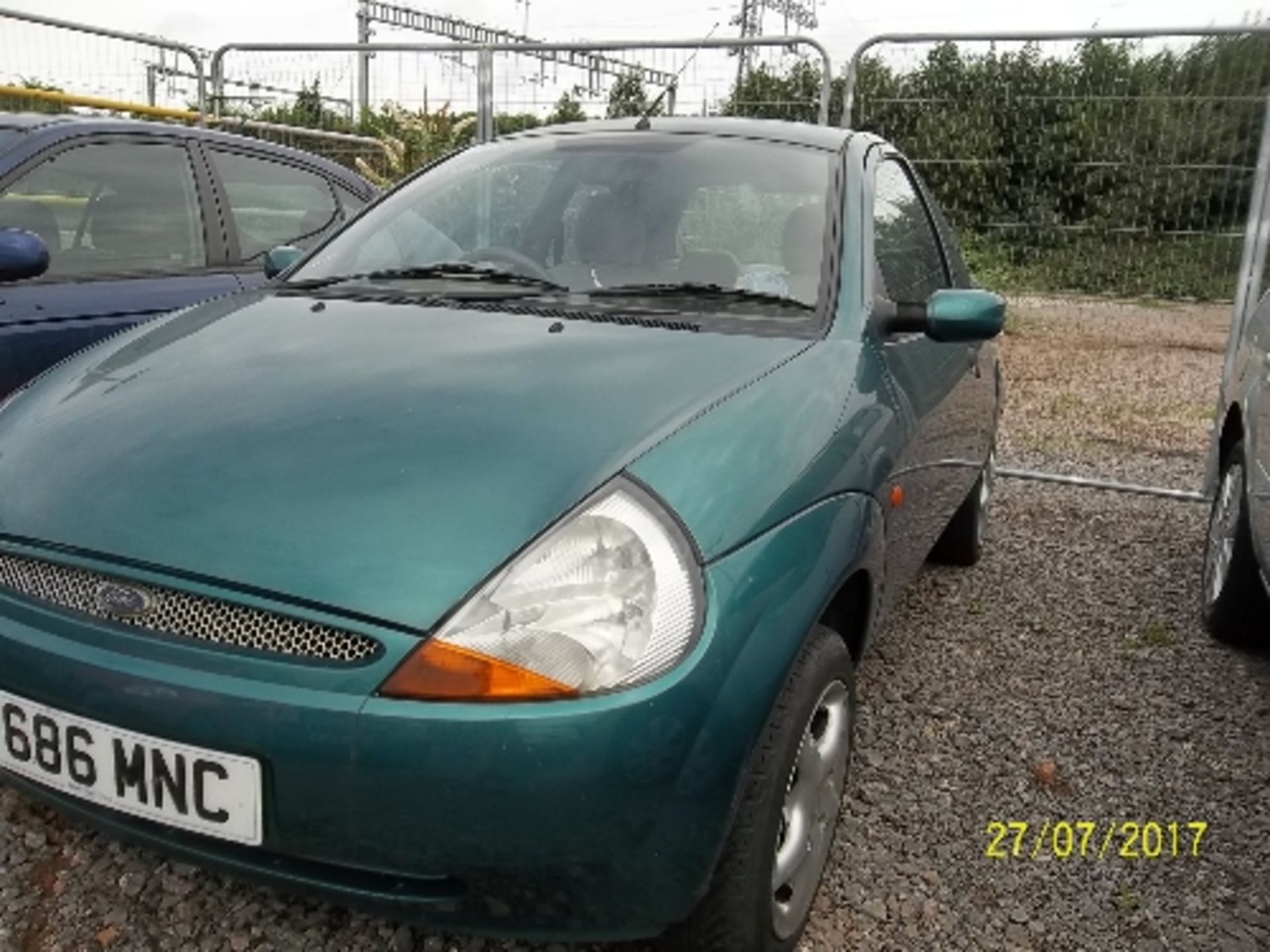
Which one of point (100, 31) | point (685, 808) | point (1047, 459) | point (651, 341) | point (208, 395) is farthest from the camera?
point (100, 31)

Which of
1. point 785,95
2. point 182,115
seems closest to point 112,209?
point 785,95

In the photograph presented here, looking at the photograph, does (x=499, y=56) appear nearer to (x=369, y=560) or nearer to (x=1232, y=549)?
(x=1232, y=549)

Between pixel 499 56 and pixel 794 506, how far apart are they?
5.60m

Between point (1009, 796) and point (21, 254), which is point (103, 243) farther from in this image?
point (1009, 796)

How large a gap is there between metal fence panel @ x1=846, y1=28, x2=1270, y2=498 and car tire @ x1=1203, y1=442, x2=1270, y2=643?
168 centimetres

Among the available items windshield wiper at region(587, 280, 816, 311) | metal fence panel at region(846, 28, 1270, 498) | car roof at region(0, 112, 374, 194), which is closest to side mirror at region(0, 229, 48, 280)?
car roof at region(0, 112, 374, 194)

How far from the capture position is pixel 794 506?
5.79 ft

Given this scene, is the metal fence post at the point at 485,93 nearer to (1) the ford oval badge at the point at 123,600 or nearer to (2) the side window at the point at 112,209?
(2) the side window at the point at 112,209

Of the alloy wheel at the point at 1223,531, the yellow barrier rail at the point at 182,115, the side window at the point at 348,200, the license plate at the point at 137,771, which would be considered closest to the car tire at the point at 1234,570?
the alloy wheel at the point at 1223,531

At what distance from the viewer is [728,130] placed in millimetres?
2912

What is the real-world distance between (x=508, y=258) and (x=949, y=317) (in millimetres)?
1040

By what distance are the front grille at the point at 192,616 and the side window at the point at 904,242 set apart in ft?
5.24

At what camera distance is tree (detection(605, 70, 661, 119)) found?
6.44 m

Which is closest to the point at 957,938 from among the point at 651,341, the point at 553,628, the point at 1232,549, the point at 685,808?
the point at 685,808
